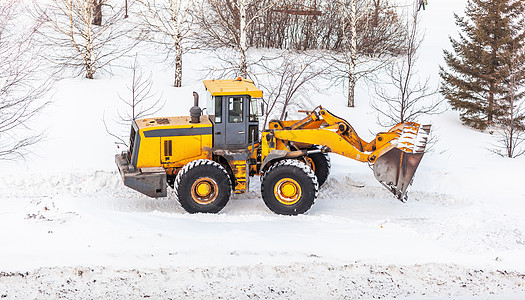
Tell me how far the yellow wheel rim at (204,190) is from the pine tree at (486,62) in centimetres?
1199

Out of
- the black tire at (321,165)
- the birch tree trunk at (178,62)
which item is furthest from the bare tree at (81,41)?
the black tire at (321,165)

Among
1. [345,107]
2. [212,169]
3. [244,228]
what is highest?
[345,107]

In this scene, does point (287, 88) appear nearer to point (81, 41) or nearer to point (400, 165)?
point (400, 165)

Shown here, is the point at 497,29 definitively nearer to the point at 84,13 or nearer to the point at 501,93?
the point at 501,93

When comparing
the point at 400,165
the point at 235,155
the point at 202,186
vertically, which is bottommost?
the point at 202,186

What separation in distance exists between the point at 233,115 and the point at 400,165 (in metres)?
3.35

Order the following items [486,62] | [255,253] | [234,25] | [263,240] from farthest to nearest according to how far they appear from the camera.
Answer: [234,25] → [486,62] → [263,240] → [255,253]

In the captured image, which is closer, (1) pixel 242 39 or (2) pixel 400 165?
(2) pixel 400 165

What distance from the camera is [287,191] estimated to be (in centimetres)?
1134

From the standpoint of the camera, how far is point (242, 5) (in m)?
17.6

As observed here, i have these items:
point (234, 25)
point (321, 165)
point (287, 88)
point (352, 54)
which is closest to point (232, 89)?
point (321, 165)

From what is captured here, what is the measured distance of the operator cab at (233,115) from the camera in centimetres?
1134

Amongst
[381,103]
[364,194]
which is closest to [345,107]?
[381,103]

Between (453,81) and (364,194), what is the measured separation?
30.9ft
